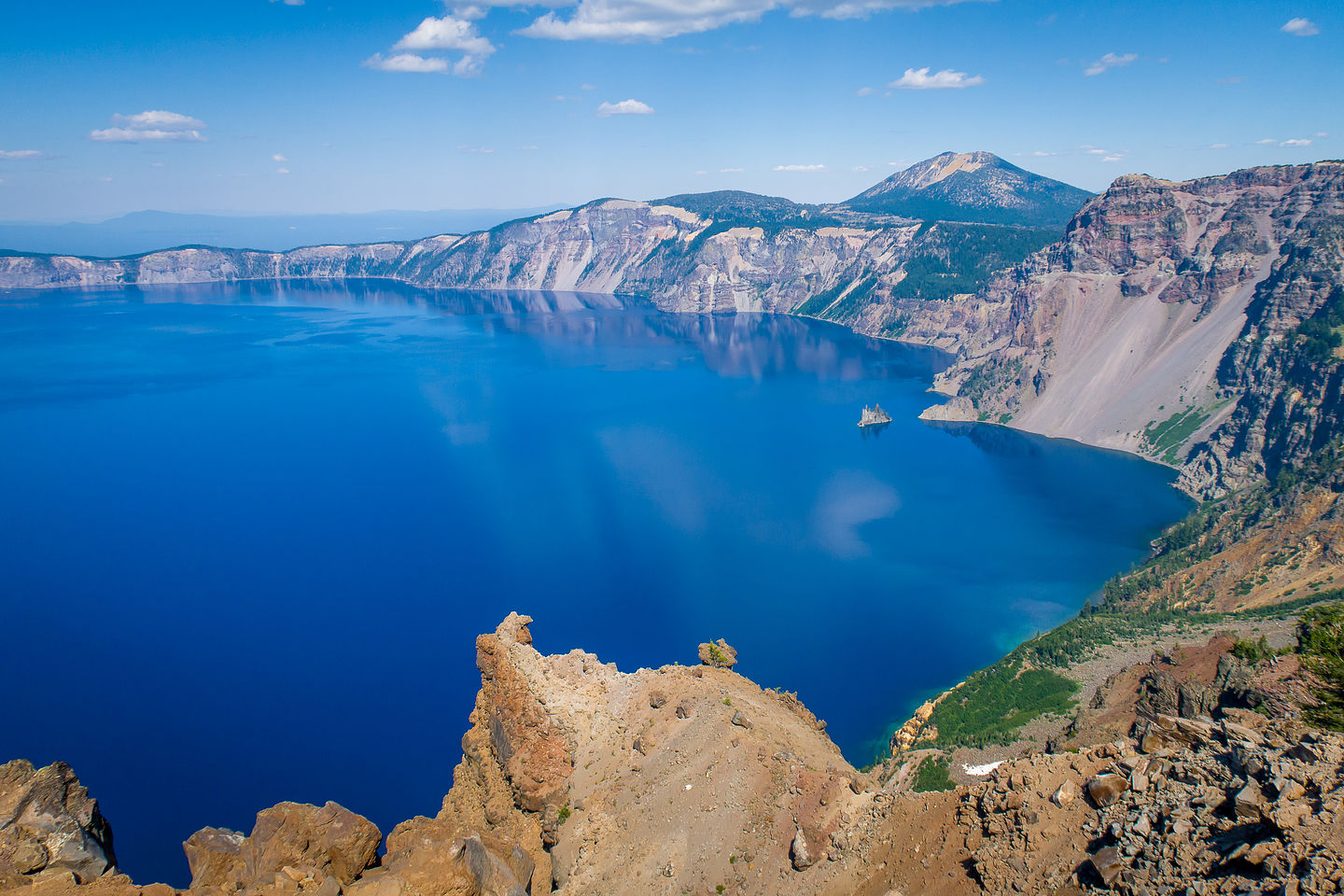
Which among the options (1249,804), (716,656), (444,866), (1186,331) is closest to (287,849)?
(444,866)

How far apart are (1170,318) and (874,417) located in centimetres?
6519

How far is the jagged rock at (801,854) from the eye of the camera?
25.9 meters

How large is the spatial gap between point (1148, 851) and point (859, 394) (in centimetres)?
18126

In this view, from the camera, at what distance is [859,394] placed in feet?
639

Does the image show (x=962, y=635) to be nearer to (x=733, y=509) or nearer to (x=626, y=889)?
(x=733, y=509)

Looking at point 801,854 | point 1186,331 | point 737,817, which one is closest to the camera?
point 801,854

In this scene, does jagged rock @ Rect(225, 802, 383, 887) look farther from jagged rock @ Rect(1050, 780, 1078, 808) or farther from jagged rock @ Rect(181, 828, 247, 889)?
jagged rock @ Rect(1050, 780, 1078, 808)

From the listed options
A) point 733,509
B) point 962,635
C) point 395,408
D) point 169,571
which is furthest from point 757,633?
point 395,408

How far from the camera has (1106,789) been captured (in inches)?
842

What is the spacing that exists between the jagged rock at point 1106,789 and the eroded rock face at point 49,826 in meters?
30.6

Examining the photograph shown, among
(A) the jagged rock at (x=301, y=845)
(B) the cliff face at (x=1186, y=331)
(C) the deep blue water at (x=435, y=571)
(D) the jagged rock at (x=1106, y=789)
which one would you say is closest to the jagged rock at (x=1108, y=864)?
(D) the jagged rock at (x=1106, y=789)

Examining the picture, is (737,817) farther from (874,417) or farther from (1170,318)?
(1170,318)

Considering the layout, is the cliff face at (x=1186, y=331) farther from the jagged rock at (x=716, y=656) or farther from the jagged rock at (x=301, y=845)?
the jagged rock at (x=301, y=845)

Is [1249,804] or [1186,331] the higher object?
[1186,331]
